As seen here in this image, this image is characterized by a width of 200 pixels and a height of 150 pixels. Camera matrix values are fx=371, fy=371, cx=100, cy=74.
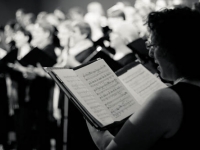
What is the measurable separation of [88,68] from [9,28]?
4.78m

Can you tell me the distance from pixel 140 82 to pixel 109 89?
0.19m

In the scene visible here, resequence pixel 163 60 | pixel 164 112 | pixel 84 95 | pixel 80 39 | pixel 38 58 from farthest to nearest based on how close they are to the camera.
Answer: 1. pixel 80 39
2. pixel 38 58
3. pixel 84 95
4. pixel 163 60
5. pixel 164 112

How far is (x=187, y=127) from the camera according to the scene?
112 centimetres

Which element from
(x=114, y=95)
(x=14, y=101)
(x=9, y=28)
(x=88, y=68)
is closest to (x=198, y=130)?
(x=114, y=95)

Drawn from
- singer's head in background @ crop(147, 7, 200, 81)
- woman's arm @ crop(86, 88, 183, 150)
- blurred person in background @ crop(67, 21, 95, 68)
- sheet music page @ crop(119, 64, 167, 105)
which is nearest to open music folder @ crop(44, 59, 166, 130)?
sheet music page @ crop(119, 64, 167, 105)

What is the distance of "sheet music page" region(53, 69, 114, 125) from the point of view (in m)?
1.34

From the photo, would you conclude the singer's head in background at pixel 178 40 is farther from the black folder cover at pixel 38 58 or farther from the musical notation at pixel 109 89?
the black folder cover at pixel 38 58

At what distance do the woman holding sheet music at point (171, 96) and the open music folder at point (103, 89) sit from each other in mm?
193

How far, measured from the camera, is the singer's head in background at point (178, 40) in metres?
1.20

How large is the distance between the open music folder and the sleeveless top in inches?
10.5

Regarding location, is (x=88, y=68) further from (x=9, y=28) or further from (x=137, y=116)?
(x=9, y=28)

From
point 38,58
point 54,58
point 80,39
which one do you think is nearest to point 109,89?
point 38,58

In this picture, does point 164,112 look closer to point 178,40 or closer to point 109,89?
point 178,40

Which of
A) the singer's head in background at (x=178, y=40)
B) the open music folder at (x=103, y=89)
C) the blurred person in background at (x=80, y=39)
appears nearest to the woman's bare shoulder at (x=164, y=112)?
the singer's head in background at (x=178, y=40)
